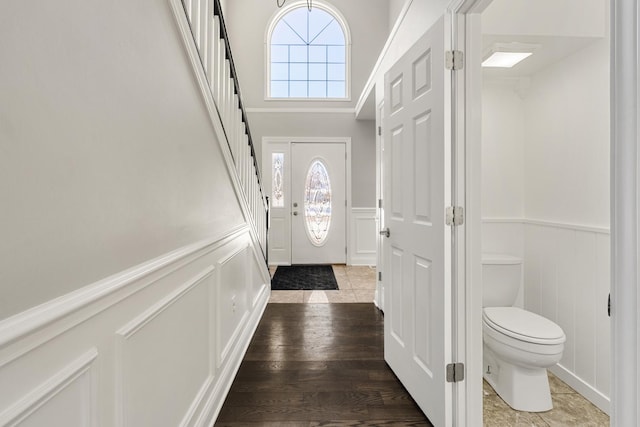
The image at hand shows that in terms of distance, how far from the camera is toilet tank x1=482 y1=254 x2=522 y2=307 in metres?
2.19

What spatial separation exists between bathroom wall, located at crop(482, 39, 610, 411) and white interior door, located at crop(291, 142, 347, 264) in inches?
117

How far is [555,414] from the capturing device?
1654 mm

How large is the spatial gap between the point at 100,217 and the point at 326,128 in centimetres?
466

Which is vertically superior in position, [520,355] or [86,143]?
[86,143]

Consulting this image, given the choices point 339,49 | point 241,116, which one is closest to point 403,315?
point 241,116

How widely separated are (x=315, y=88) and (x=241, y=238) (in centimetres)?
372

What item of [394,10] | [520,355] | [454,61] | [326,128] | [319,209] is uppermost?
[394,10]

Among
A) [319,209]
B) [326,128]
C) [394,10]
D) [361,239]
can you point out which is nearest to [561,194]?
[361,239]

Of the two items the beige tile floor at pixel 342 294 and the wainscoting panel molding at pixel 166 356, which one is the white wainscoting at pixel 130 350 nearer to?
the wainscoting panel molding at pixel 166 356

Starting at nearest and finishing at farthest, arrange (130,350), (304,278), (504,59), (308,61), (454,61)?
(130,350) < (454,61) < (504,59) < (304,278) < (308,61)

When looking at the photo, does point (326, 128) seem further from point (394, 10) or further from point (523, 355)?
point (523, 355)

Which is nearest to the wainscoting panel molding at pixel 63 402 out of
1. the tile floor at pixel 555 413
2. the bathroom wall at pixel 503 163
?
the tile floor at pixel 555 413

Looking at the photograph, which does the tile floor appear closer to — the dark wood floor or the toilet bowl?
the toilet bowl

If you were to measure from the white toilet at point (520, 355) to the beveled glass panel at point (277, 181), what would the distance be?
12.3 ft
